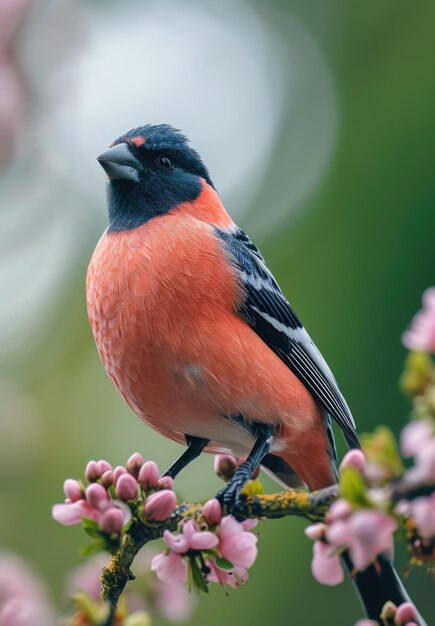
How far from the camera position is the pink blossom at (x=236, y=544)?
2.30 metres

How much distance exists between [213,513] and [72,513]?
16.1 inches

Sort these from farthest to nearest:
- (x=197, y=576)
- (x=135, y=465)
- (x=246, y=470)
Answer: (x=246, y=470), (x=135, y=465), (x=197, y=576)

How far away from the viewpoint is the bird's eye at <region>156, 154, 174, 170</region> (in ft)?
13.3

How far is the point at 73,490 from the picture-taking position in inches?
92.2

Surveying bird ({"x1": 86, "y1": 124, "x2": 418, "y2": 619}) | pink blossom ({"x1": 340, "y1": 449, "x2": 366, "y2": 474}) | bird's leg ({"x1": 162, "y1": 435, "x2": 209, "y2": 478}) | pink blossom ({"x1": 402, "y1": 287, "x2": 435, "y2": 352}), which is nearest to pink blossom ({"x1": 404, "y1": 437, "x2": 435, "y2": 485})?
pink blossom ({"x1": 402, "y1": 287, "x2": 435, "y2": 352})

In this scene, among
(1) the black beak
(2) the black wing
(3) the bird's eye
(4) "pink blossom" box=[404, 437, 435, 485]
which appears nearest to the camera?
(4) "pink blossom" box=[404, 437, 435, 485]

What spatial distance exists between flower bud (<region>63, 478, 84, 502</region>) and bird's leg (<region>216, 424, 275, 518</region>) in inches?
18.9

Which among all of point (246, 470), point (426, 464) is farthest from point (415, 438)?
point (246, 470)

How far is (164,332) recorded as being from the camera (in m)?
3.19

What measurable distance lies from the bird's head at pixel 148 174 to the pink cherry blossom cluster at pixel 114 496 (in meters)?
1.49

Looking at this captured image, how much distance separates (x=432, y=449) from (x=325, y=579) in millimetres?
709

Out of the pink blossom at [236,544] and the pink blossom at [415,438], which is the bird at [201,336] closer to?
the pink blossom at [236,544]

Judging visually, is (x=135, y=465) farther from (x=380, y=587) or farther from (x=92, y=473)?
(x=380, y=587)

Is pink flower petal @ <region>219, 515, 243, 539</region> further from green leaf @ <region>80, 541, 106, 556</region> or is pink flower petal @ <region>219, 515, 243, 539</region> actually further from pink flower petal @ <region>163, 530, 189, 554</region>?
green leaf @ <region>80, 541, 106, 556</region>
